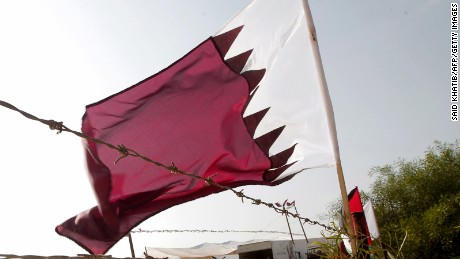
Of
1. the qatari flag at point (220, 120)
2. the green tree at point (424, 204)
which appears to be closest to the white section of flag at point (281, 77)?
the qatari flag at point (220, 120)

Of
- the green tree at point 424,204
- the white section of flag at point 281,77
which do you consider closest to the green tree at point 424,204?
the green tree at point 424,204

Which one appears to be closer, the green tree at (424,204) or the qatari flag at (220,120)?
the qatari flag at (220,120)

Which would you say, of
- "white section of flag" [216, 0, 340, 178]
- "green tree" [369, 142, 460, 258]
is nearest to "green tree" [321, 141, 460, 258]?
"green tree" [369, 142, 460, 258]

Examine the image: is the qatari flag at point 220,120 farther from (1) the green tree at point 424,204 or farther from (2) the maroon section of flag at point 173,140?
(1) the green tree at point 424,204

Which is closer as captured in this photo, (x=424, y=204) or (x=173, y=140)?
(x=173, y=140)

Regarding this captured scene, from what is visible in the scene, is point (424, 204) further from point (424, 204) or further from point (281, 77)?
point (281, 77)

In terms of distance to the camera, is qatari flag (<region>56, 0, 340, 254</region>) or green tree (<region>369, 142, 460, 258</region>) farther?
green tree (<region>369, 142, 460, 258</region>)

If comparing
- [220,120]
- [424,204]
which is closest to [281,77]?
[220,120]

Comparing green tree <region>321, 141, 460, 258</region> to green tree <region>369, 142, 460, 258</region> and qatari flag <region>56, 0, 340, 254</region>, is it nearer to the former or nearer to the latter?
green tree <region>369, 142, 460, 258</region>

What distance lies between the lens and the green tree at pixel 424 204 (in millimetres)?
13352

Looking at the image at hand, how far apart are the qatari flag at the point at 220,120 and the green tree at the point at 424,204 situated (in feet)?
30.8

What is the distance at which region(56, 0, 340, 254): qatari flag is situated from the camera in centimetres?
345

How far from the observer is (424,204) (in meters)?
15.5

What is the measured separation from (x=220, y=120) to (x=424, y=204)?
14.6 meters
